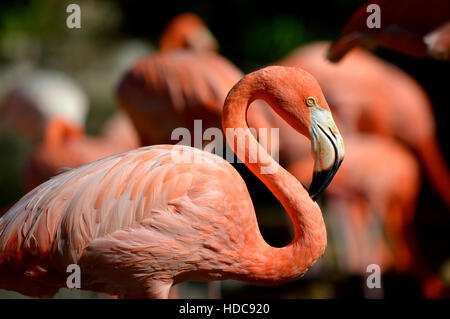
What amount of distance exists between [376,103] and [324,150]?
10.0ft

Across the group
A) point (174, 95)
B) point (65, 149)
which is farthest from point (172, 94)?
point (65, 149)

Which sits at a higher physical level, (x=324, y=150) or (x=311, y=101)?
(x=311, y=101)

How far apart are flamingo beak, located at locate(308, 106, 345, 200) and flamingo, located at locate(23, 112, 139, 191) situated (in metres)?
2.29

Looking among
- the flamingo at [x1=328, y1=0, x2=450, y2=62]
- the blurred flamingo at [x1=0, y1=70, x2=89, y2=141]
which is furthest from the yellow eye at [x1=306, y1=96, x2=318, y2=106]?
the blurred flamingo at [x1=0, y1=70, x2=89, y2=141]

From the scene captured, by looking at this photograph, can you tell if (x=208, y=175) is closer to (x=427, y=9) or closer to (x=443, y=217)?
(x=427, y=9)

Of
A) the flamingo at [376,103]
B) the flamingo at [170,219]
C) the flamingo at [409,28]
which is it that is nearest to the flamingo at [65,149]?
the flamingo at [376,103]

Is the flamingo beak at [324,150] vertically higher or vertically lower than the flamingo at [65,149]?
lower

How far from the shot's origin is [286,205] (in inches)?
84.8

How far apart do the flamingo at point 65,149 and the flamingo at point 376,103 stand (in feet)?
3.99

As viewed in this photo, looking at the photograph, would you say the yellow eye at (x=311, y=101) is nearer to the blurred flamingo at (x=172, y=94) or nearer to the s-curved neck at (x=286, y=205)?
the s-curved neck at (x=286, y=205)

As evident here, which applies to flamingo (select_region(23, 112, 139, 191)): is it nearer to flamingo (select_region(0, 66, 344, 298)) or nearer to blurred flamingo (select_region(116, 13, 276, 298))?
blurred flamingo (select_region(116, 13, 276, 298))

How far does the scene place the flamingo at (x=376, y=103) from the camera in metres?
4.82

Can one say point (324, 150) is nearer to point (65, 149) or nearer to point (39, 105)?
point (65, 149)
